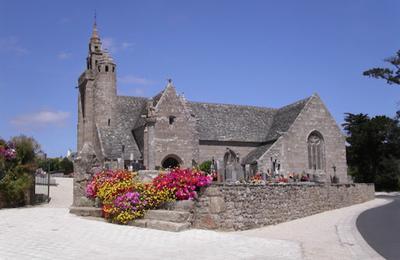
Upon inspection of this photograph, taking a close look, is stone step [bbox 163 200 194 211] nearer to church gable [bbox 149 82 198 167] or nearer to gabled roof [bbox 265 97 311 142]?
church gable [bbox 149 82 198 167]

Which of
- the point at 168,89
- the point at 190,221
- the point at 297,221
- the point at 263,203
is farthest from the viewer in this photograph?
the point at 168,89

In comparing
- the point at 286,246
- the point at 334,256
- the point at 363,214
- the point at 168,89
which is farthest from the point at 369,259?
the point at 168,89

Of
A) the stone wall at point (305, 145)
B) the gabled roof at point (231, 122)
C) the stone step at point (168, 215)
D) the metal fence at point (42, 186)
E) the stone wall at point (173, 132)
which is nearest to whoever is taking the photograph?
the stone step at point (168, 215)

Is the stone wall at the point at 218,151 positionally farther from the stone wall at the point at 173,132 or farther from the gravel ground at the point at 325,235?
the gravel ground at the point at 325,235

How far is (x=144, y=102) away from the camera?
122ft

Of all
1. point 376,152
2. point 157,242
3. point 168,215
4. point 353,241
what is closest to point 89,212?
point 168,215

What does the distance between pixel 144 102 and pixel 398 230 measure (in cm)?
2577

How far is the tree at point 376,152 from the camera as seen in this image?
1962 inches

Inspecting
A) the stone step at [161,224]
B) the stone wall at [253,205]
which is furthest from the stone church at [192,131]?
the stone step at [161,224]

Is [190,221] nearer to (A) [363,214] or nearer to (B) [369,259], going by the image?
(B) [369,259]

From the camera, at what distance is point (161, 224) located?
1355cm

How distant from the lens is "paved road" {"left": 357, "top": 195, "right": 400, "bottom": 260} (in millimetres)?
10973

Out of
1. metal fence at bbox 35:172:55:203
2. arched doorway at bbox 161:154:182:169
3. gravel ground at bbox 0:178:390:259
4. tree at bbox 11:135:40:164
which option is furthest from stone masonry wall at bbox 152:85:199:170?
gravel ground at bbox 0:178:390:259

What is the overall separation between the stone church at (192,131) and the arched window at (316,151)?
8 cm
